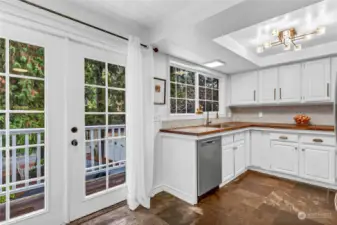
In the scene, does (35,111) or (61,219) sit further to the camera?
(61,219)

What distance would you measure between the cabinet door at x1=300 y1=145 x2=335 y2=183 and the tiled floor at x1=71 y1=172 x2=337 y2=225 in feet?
0.69

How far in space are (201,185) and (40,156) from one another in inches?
74.5

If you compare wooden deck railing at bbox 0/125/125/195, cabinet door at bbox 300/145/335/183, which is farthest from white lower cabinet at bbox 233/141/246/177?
wooden deck railing at bbox 0/125/125/195

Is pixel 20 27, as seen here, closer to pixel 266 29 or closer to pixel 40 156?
pixel 40 156

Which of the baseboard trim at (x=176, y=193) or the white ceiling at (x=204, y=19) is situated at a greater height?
the white ceiling at (x=204, y=19)

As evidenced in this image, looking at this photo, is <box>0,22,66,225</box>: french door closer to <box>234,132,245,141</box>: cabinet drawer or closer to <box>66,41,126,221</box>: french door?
<box>66,41,126,221</box>: french door

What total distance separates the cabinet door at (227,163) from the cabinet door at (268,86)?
4.98ft

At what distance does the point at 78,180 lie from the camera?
197cm

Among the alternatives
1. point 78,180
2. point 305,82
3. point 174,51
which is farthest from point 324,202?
point 78,180

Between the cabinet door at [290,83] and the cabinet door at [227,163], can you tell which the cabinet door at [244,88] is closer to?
the cabinet door at [290,83]

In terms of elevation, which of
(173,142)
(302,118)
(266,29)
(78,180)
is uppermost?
(266,29)

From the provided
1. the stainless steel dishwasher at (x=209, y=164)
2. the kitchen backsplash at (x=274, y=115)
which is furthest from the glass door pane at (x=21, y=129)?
the stainless steel dishwasher at (x=209, y=164)

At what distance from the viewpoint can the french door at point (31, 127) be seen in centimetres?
155

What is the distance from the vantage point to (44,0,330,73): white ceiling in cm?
165
